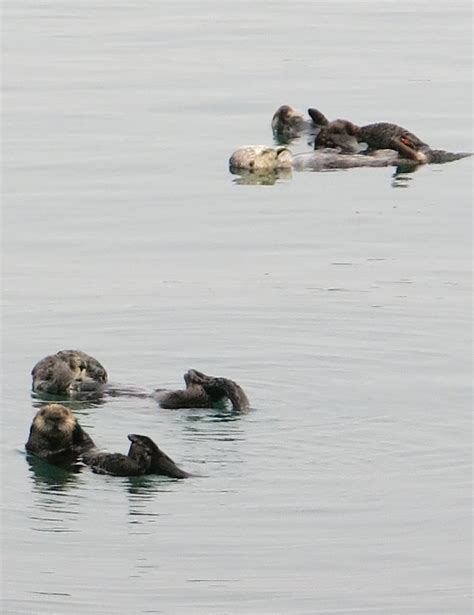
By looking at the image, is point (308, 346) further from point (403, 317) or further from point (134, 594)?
point (134, 594)

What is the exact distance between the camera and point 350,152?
56.6 feet

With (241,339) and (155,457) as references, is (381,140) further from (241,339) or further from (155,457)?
(155,457)

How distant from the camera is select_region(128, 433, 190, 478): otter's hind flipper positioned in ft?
28.5

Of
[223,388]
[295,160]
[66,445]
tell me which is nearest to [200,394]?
[223,388]

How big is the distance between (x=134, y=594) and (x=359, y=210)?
7.66 metres

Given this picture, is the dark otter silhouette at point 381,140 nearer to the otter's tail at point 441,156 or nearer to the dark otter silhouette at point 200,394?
the otter's tail at point 441,156

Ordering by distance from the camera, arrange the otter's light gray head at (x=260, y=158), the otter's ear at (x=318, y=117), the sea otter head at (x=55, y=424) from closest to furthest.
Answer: the sea otter head at (x=55, y=424) < the otter's light gray head at (x=260, y=158) < the otter's ear at (x=318, y=117)

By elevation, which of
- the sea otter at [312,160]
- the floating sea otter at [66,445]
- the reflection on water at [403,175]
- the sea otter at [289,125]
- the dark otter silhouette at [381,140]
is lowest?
the floating sea otter at [66,445]

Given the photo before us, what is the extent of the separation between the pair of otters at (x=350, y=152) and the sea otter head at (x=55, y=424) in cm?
751

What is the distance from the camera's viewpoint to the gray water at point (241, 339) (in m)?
7.73

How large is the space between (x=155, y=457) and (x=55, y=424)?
2.22 feet

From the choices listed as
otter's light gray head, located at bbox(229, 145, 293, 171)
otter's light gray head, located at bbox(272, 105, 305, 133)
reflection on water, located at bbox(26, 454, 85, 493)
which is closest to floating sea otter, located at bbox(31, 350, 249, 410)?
reflection on water, located at bbox(26, 454, 85, 493)

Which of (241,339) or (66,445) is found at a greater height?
(241,339)

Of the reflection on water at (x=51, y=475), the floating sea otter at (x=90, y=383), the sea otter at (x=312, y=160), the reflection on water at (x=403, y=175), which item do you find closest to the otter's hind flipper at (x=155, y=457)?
the reflection on water at (x=51, y=475)
